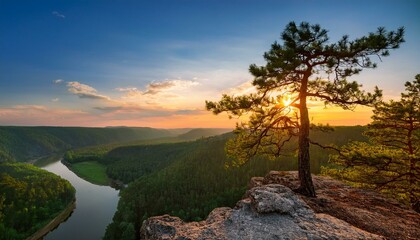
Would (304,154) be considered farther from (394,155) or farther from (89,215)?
(89,215)

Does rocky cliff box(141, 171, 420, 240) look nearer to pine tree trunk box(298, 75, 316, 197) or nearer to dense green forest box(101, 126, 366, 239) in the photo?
pine tree trunk box(298, 75, 316, 197)

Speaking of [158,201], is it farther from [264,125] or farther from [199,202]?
[264,125]

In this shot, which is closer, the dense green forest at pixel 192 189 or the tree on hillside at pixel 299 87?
the tree on hillside at pixel 299 87

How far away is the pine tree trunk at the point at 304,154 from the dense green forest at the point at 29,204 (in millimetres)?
93840

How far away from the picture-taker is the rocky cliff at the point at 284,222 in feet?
27.5

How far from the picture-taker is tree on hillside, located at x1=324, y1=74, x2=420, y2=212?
17141mm

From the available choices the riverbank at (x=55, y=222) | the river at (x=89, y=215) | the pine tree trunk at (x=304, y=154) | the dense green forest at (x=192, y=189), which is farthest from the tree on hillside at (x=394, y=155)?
the riverbank at (x=55, y=222)

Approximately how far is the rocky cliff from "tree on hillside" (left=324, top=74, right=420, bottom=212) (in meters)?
4.25

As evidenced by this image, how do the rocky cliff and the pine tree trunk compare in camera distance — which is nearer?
the rocky cliff

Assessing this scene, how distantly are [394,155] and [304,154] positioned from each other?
727 cm

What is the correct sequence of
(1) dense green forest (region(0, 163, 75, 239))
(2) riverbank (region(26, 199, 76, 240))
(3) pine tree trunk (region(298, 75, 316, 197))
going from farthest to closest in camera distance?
1. (2) riverbank (region(26, 199, 76, 240))
2. (1) dense green forest (region(0, 163, 75, 239))
3. (3) pine tree trunk (region(298, 75, 316, 197))

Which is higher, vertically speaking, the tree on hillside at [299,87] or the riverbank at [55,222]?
the tree on hillside at [299,87]

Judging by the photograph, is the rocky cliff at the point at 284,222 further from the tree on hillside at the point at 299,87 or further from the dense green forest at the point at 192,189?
the dense green forest at the point at 192,189

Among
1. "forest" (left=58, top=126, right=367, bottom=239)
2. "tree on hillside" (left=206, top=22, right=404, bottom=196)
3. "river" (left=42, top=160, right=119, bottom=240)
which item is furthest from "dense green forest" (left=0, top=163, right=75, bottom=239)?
"tree on hillside" (left=206, top=22, right=404, bottom=196)
